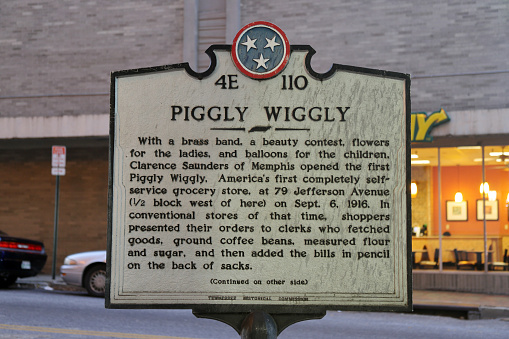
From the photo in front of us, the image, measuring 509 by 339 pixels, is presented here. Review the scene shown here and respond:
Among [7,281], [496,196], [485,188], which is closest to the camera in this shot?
[7,281]

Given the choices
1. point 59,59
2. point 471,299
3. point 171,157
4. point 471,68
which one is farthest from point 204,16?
point 171,157

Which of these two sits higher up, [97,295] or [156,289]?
[156,289]

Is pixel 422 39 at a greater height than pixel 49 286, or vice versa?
pixel 422 39

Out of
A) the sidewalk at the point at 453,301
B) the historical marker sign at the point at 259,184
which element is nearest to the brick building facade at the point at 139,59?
the sidewalk at the point at 453,301

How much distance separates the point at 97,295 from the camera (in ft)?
45.0

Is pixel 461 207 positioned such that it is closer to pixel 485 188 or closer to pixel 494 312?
pixel 485 188

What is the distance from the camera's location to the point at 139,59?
57.4 feet

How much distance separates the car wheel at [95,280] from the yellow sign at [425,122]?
24.6 ft

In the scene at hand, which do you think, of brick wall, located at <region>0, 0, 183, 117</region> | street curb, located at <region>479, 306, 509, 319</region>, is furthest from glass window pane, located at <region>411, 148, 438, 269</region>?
brick wall, located at <region>0, 0, 183, 117</region>

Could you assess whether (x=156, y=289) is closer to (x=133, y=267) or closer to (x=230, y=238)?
(x=133, y=267)

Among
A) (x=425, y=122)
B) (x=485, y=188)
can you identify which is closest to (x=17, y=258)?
(x=425, y=122)

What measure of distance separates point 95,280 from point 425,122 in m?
8.00

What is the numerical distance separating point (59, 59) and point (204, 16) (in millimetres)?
4209

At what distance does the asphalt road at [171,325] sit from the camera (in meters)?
9.07
